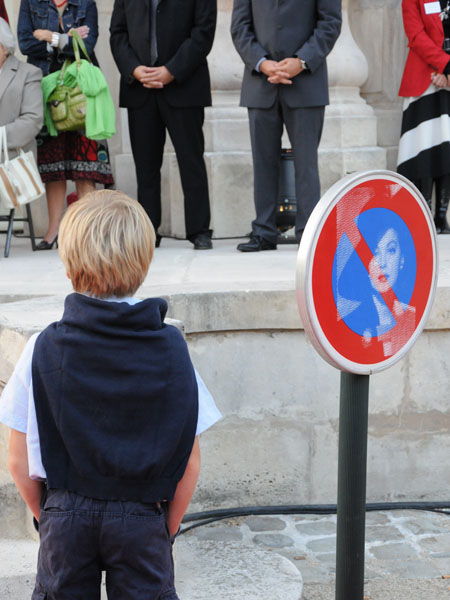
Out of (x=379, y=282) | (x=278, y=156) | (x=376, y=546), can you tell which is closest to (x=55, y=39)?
(x=278, y=156)

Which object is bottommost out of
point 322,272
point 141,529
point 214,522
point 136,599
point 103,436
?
point 214,522

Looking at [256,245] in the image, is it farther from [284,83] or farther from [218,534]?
[218,534]

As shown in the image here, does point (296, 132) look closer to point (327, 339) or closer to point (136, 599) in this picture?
point (327, 339)

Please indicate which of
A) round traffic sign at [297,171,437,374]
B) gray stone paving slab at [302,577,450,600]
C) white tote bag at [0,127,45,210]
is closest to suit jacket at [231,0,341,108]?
white tote bag at [0,127,45,210]

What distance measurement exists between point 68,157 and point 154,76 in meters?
0.99

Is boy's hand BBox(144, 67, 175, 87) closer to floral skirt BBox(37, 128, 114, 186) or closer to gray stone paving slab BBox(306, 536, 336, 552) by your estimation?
floral skirt BBox(37, 128, 114, 186)

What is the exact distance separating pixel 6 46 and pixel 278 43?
65.9 inches

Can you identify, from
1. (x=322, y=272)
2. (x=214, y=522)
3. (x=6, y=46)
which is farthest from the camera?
(x=6, y=46)

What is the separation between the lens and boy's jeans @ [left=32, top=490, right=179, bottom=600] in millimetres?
2188

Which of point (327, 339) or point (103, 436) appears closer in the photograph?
point (103, 436)

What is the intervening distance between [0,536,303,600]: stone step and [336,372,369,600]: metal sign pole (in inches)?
31.4

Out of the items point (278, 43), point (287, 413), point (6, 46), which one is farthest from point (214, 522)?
point (6, 46)

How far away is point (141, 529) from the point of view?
2207 millimetres

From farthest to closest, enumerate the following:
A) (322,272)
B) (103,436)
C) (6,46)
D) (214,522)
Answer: (6,46), (214,522), (322,272), (103,436)
